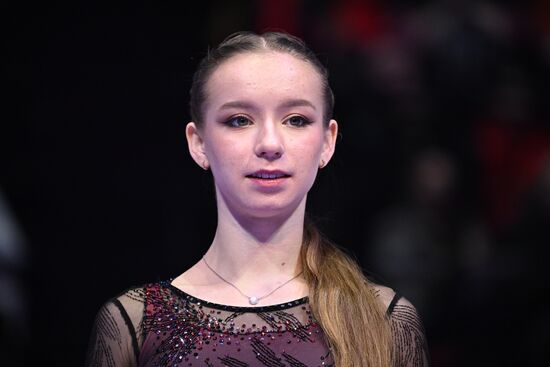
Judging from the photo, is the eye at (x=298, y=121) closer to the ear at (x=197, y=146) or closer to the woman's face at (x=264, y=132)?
the woman's face at (x=264, y=132)

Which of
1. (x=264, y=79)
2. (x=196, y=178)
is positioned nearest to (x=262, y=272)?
(x=264, y=79)

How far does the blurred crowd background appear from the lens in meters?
3.58

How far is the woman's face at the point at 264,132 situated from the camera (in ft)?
6.56

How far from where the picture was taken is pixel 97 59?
3.73 meters

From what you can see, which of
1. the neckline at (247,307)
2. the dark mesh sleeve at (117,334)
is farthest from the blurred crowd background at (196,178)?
the neckline at (247,307)

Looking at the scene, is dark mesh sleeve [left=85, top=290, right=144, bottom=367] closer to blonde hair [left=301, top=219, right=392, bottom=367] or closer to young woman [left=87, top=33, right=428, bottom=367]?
young woman [left=87, top=33, right=428, bottom=367]

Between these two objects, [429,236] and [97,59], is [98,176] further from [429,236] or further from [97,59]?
[429,236]

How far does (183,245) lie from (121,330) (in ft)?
5.46

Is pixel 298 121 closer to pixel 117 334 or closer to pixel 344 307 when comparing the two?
pixel 344 307

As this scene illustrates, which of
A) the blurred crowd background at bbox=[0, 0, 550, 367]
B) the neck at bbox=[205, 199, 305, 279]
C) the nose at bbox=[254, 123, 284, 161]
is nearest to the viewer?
the nose at bbox=[254, 123, 284, 161]

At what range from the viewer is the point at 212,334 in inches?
79.6

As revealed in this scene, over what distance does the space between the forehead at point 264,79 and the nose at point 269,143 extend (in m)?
0.07

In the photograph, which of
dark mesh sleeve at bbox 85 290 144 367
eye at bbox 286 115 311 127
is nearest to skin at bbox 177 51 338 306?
eye at bbox 286 115 311 127

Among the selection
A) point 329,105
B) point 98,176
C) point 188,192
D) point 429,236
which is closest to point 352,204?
point 429,236
